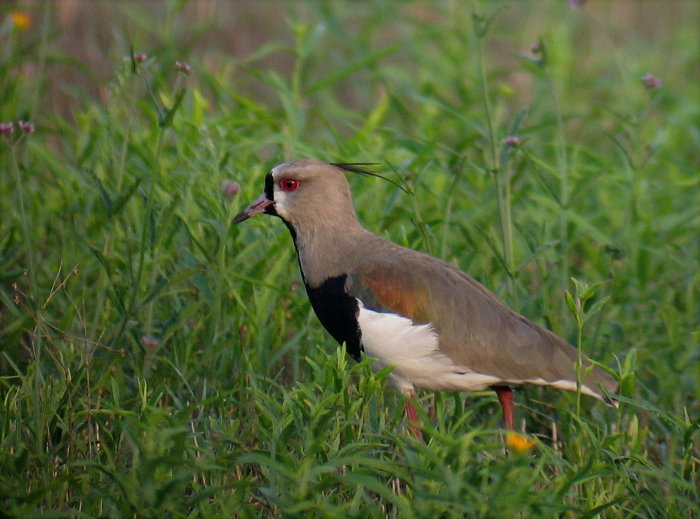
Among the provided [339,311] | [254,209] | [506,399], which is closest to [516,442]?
[506,399]

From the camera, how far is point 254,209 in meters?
4.32

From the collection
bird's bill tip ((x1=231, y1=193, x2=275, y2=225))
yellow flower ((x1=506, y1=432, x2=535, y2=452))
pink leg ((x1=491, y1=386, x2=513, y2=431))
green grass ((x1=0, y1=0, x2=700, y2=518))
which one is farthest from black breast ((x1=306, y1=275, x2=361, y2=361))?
yellow flower ((x1=506, y1=432, x2=535, y2=452))

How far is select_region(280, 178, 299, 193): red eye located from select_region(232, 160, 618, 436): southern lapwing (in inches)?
17.2

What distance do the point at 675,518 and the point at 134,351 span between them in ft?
7.01

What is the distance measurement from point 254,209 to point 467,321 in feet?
3.29

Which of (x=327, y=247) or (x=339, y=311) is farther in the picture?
(x=327, y=247)

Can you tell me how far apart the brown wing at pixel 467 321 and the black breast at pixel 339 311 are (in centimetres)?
5

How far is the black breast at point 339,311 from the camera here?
3.99m

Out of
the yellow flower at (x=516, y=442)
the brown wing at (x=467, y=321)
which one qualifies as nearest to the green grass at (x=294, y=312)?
the yellow flower at (x=516, y=442)

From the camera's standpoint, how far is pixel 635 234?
18.1ft

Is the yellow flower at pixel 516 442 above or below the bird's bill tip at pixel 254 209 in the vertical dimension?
below

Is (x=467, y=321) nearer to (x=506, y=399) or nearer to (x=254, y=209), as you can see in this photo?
(x=506, y=399)

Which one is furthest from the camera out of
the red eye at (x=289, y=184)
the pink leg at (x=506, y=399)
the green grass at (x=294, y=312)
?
the red eye at (x=289, y=184)

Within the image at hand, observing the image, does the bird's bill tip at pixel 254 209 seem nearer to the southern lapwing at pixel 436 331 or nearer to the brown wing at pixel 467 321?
the southern lapwing at pixel 436 331
